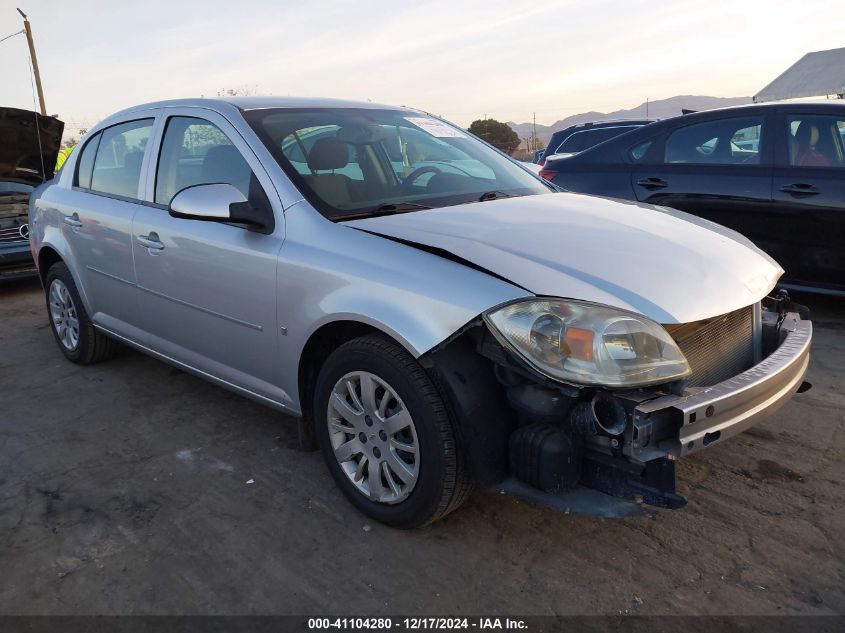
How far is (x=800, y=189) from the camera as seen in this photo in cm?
484

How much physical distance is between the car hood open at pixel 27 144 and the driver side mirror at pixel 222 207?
187 inches

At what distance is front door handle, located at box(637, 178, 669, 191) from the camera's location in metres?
5.45

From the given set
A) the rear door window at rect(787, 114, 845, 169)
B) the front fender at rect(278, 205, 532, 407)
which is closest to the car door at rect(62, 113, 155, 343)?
the front fender at rect(278, 205, 532, 407)

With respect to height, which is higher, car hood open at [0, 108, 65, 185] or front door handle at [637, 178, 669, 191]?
car hood open at [0, 108, 65, 185]

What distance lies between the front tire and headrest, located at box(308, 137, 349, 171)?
0.92 m

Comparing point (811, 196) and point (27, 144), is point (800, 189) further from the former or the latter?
point (27, 144)

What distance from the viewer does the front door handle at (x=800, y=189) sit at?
4.79m

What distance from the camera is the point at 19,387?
441 centimetres

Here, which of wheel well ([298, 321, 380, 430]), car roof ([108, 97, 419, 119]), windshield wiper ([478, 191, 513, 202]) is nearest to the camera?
wheel well ([298, 321, 380, 430])

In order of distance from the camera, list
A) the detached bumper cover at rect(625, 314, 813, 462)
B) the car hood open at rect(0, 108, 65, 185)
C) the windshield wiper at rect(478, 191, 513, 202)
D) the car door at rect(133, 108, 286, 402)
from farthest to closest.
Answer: the car hood open at rect(0, 108, 65, 185) → the windshield wiper at rect(478, 191, 513, 202) → the car door at rect(133, 108, 286, 402) → the detached bumper cover at rect(625, 314, 813, 462)

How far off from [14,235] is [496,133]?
79.5 ft

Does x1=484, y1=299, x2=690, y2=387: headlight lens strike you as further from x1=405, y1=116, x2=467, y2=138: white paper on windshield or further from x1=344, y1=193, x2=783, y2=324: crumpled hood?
x1=405, y1=116, x2=467, y2=138: white paper on windshield

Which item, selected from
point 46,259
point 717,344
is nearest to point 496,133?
point 46,259

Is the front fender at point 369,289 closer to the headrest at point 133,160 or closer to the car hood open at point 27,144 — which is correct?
the headrest at point 133,160
